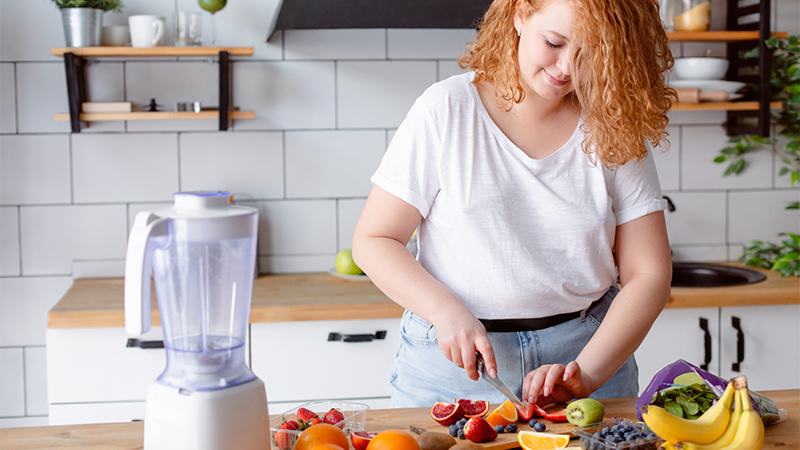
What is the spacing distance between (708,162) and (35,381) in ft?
7.46

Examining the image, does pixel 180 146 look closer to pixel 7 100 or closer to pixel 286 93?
pixel 286 93

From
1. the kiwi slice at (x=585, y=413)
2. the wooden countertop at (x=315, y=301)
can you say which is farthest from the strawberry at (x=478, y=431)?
the wooden countertop at (x=315, y=301)

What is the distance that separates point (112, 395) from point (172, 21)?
1.11 meters

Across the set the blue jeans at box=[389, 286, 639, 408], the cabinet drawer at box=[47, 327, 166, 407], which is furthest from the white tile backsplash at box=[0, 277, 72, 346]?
the blue jeans at box=[389, 286, 639, 408]

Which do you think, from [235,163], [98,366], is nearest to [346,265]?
[235,163]

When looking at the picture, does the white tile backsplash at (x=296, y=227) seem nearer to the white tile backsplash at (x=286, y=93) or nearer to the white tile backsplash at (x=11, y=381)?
the white tile backsplash at (x=286, y=93)

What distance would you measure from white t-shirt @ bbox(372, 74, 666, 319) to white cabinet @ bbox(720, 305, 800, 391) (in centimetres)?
100

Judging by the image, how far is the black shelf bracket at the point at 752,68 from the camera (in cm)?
211

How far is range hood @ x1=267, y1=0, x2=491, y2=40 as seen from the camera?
1653mm

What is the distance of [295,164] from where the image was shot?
85.7 inches

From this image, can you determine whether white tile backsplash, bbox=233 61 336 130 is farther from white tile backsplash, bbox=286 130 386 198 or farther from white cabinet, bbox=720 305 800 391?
white cabinet, bbox=720 305 800 391

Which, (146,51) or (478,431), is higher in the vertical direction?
(146,51)

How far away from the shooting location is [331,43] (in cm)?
214

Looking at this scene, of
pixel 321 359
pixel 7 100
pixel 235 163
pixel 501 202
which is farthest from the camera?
pixel 235 163
